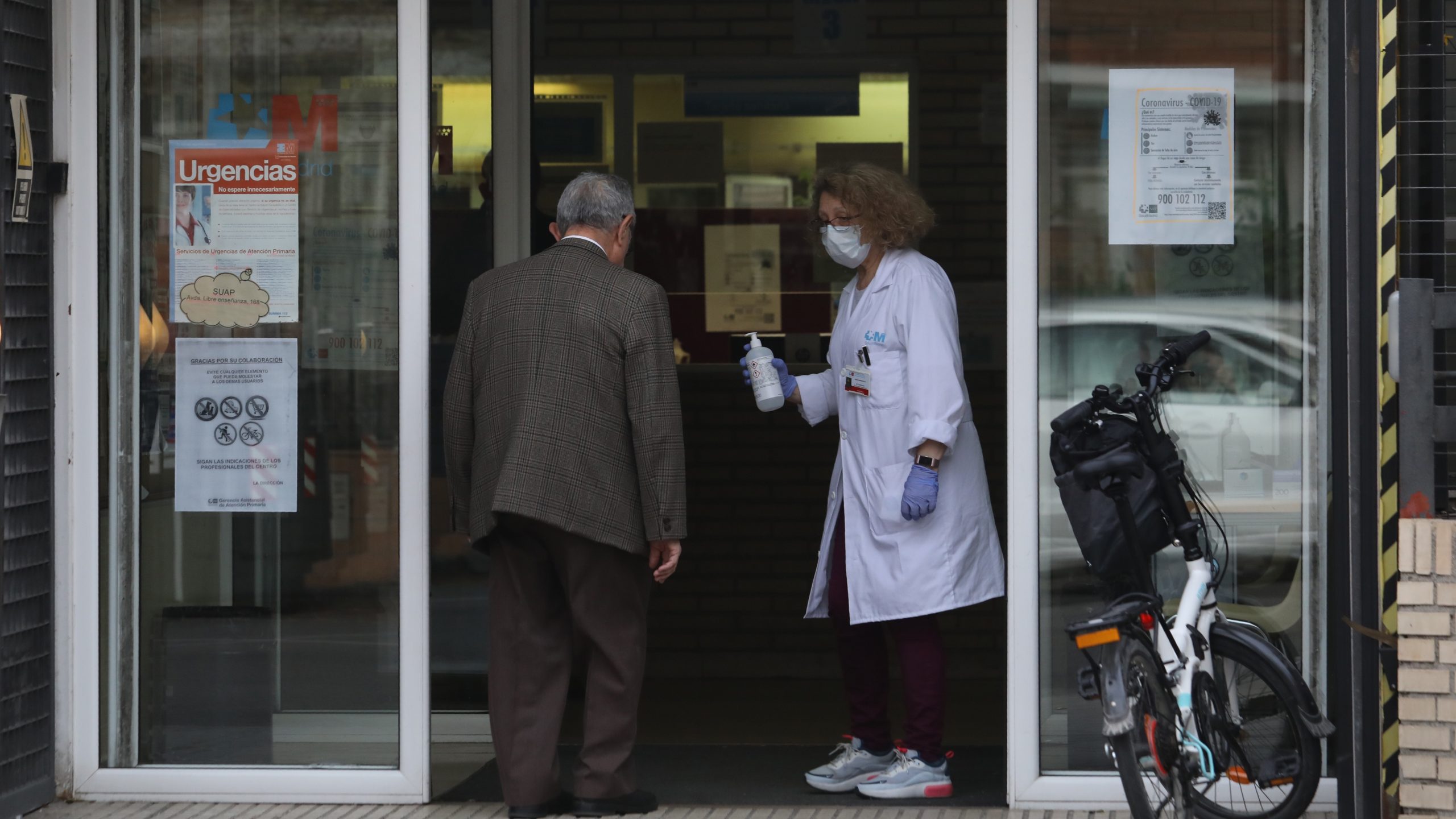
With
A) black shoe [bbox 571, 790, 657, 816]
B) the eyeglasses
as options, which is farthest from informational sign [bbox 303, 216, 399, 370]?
black shoe [bbox 571, 790, 657, 816]

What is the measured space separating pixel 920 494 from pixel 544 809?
1299mm

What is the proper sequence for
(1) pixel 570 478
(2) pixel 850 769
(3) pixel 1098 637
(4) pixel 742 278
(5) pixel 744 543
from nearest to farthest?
1. (3) pixel 1098 637
2. (1) pixel 570 478
3. (2) pixel 850 769
4. (5) pixel 744 543
5. (4) pixel 742 278

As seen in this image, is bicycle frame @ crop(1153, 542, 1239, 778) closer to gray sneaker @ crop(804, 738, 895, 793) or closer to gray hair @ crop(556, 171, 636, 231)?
gray sneaker @ crop(804, 738, 895, 793)

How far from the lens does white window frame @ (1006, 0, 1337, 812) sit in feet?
15.2

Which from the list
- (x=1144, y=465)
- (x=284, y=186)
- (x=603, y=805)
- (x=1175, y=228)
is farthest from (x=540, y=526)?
(x=1175, y=228)

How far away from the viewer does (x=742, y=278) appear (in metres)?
7.49

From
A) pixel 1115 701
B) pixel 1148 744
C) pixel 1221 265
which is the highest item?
pixel 1221 265

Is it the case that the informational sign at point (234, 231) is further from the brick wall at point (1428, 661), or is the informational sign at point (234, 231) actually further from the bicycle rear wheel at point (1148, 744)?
the brick wall at point (1428, 661)

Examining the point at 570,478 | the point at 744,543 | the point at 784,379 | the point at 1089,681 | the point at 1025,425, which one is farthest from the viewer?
the point at 744,543

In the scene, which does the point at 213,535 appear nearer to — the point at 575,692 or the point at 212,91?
the point at 212,91

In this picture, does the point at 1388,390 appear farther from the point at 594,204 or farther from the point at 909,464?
the point at 594,204

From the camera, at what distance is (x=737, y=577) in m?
7.35

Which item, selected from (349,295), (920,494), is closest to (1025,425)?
(920,494)

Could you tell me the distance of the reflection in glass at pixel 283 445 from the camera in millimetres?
4875
